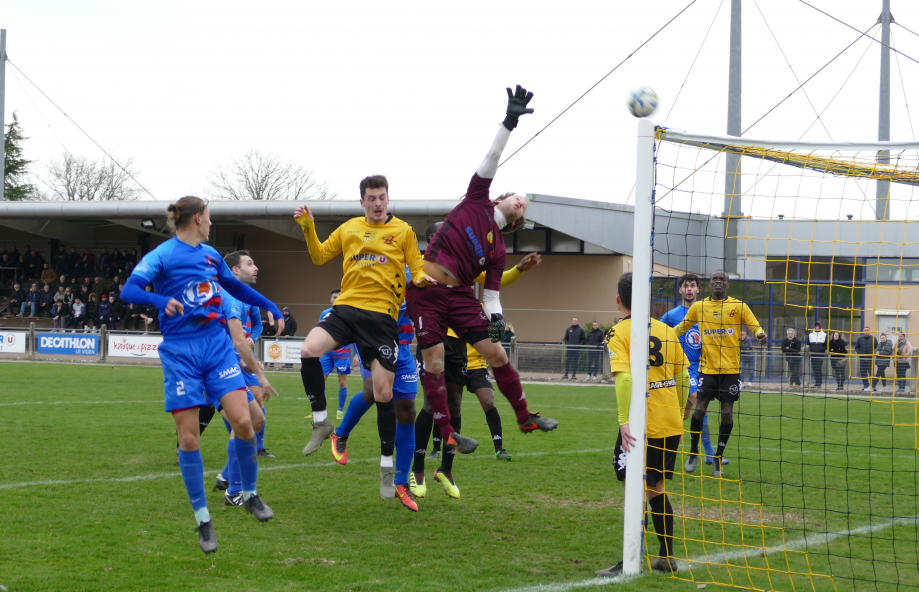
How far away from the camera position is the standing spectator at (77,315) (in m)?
29.2

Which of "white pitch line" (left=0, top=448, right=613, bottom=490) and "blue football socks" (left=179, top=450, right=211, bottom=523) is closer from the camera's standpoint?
"blue football socks" (left=179, top=450, right=211, bottom=523)

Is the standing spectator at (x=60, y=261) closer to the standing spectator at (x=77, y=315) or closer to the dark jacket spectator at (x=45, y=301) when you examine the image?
the dark jacket spectator at (x=45, y=301)

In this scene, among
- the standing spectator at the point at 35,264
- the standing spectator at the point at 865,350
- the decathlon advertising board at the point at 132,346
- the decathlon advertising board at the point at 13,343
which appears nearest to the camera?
the standing spectator at the point at 865,350

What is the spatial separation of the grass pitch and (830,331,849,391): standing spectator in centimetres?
444

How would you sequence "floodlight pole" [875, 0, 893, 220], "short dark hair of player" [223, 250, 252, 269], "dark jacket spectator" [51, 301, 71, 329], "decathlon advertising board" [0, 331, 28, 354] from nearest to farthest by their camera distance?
"short dark hair of player" [223, 250, 252, 269] → "floodlight pole" [875, 0, 893, 220] → "decathlon advertising board" [0, 331, 28, 354] → "dark jacket spectator" [51, 301, 71, 329]

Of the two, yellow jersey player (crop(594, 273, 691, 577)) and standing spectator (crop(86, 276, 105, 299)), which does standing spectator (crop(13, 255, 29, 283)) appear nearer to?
standing spectator (crop(86, 276, 105, 299))

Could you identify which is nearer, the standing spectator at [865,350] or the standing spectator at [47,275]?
the standing spectator at [865,350]

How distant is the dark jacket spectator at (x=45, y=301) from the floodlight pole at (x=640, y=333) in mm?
30200

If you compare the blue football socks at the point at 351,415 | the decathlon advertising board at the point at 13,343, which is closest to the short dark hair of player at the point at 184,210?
the blue football socks at the point at 351,415

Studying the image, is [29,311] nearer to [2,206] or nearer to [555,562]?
[2,206]

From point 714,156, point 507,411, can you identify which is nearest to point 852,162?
point 714,156

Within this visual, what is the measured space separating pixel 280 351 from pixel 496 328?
1827cm

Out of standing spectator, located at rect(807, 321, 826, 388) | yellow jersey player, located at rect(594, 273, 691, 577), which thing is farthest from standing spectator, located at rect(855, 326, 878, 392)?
yellow jersey player, located at rect(594, 273, 691, 577)

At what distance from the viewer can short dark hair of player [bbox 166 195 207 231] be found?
519cm
